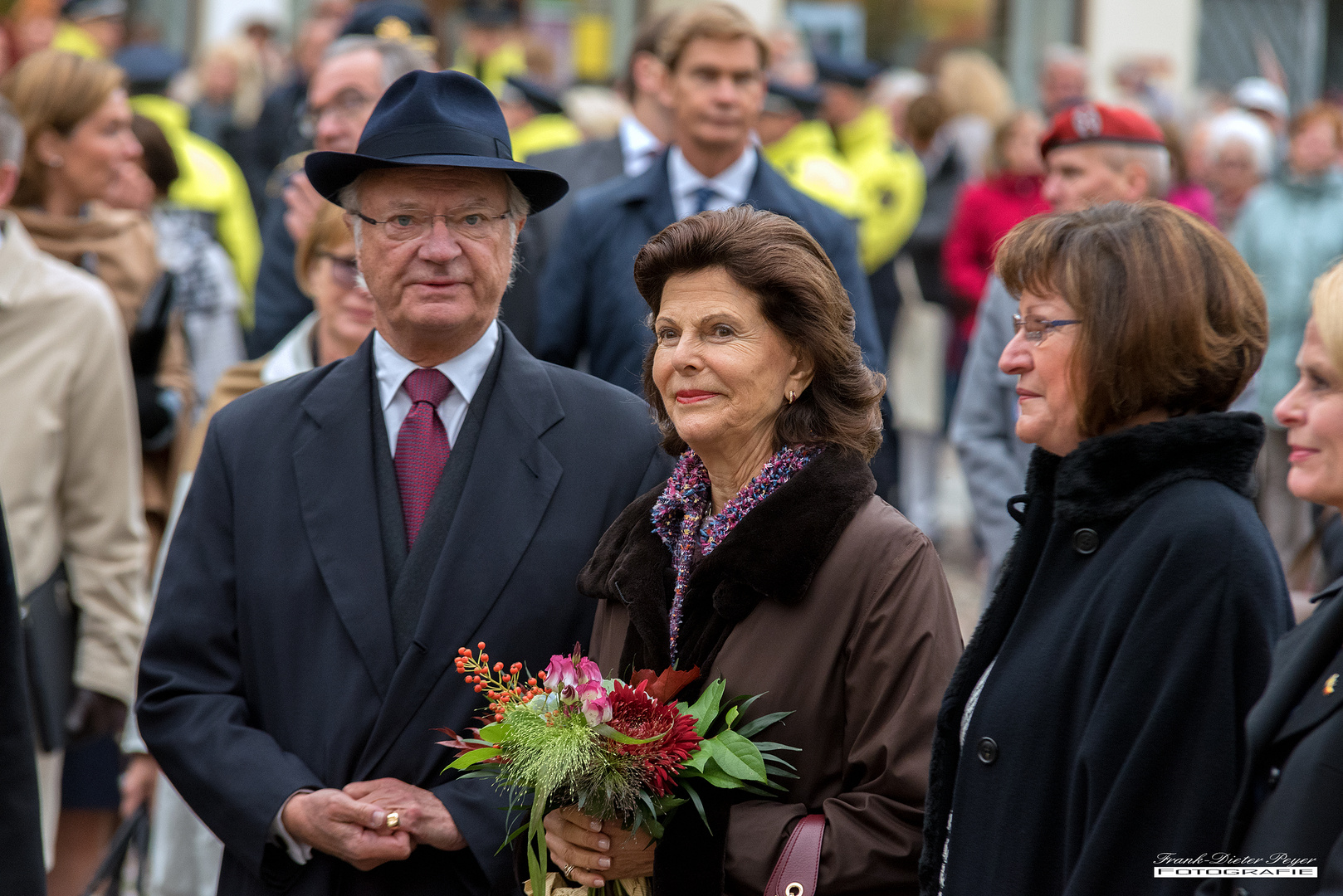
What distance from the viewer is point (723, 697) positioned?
2.81 meters

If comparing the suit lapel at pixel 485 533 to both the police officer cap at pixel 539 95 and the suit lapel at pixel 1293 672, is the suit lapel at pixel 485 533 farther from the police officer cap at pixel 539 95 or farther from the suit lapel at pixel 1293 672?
the police officer cap at pixel 539 95

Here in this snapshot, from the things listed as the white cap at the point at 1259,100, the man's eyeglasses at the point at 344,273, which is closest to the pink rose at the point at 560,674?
the man's eyeglasses at the point at 344,273

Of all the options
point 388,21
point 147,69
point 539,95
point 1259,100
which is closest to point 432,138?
point 388,21

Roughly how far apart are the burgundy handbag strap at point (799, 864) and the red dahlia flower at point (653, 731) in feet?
0.80

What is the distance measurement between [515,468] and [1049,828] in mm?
1322

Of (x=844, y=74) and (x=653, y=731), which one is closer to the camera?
(x=653, y=731)

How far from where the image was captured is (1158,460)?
2.49 m

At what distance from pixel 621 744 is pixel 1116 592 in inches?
34.6

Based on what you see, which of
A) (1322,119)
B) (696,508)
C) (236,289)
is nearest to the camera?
(696,508)

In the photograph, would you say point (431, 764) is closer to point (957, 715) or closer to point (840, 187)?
point (957, 715)

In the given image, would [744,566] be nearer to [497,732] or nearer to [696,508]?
[696,508]

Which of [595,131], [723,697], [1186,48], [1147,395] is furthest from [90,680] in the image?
[1186,48]

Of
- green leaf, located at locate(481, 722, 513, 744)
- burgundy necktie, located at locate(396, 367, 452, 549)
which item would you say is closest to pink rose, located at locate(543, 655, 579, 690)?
green leaf, located at locate(481, 722, 513, 744)

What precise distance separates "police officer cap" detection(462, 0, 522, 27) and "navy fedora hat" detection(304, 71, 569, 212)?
24.4 ft
